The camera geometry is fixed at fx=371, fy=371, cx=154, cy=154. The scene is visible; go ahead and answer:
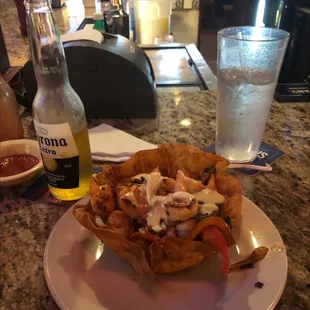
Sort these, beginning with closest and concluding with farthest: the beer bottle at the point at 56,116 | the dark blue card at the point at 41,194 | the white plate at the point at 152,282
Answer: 1. the white plate at the point at 152,282
2. the beer bottle at the point at 56,116
3. the dark blue card at the point at 41,194

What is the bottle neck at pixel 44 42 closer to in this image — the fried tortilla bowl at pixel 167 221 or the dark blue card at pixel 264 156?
the fried tortilla bowl at pixel 167 221

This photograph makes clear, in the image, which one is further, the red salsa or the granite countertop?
the red salsa

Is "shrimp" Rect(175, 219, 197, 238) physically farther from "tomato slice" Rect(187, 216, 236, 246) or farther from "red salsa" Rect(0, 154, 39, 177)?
"red salsa" Rect(0, 154, 39, 177)

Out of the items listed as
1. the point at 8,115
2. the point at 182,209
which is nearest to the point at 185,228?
the point at 182,209

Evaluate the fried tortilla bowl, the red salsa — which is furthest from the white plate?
the red salsa

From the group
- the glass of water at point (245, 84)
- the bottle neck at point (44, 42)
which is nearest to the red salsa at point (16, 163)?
the bottle neck at point (44, 42)

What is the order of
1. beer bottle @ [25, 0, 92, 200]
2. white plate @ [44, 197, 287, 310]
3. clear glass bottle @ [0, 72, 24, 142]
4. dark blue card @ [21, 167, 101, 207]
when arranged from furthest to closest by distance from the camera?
clear glass bottle @ [0, 72, 24, 142] < dark blue card @ [21, 167, 101, 207] < beer bottle @ [25, 0, 92, 200] < white plate @ [44, 197, 287, 310]

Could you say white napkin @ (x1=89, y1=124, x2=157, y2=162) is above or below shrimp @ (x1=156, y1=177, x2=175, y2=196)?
below

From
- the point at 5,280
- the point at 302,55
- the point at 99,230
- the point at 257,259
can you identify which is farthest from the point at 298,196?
the point at 302,55
